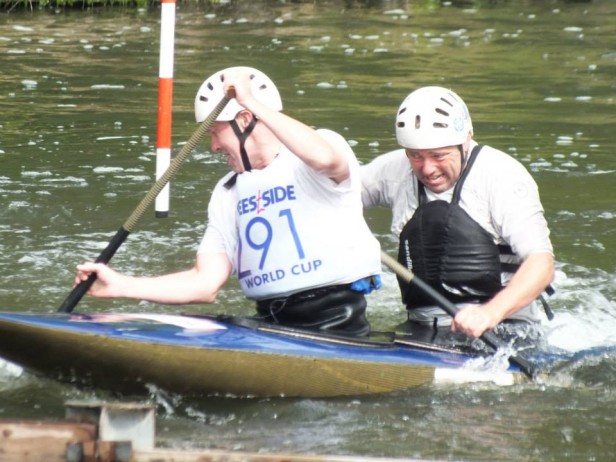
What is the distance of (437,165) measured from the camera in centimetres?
502

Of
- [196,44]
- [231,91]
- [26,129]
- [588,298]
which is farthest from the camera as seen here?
[196,44]

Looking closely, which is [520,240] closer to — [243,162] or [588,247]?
[243,162]

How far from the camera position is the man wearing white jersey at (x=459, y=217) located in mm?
4887

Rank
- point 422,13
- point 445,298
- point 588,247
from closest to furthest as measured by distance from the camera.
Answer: point 445,298 → point 588,247 → point 422,13

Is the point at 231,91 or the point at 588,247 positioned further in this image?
the point at 588,247

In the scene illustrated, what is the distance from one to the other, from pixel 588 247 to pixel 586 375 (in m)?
2.34

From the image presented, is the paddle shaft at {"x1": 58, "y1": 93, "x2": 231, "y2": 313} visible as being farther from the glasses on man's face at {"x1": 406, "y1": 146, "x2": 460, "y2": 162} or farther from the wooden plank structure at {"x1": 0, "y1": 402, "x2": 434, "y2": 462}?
the wooden plank structure at {"x1": 0, "y1": 402, "x2": 434, "y2": 462}

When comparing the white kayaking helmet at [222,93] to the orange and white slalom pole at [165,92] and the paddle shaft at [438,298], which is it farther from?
the orange and white slalom pole at [165,92]

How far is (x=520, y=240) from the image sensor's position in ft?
16.2

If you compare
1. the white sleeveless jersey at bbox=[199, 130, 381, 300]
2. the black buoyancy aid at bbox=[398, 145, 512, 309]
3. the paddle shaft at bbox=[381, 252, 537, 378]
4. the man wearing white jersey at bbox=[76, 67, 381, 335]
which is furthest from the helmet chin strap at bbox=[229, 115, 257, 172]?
the black buoyancy aid at bbox=[398, 145, 512, 309]

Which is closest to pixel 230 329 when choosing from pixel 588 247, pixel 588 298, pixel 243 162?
pixel 243 162

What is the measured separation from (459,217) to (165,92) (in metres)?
1.67

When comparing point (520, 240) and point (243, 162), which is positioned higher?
point (243, 162)

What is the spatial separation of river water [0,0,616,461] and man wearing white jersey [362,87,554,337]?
42 cm
